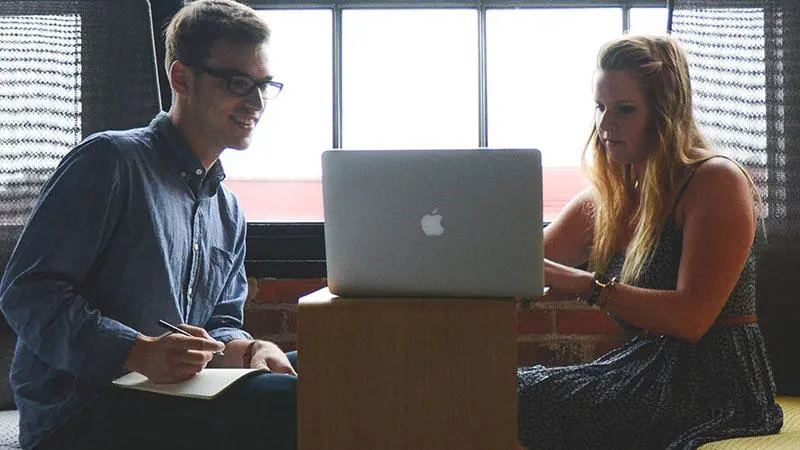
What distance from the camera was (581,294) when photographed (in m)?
1.69

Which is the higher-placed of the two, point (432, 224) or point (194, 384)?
point (432, 224)

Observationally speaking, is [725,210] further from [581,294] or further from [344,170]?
[344,170]

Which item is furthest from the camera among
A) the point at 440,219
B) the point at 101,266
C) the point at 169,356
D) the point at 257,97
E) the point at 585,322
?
the point at 585,322

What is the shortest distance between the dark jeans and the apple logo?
0.37m

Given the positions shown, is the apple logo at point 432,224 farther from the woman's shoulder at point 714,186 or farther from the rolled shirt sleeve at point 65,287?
the woman's shoulder at point 714,186

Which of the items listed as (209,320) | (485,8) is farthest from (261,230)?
(485,8)

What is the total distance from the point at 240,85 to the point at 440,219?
2.16ft

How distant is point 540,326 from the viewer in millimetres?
2371

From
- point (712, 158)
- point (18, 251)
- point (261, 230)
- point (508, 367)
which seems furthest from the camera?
point (261, 230)

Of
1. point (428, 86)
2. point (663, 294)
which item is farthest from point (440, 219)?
point (428, 86)

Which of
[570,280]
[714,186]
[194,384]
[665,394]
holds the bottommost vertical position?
[665,394]

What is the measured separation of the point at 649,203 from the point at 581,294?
0.86 ft

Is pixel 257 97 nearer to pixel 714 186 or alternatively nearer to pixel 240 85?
pixel 240 85

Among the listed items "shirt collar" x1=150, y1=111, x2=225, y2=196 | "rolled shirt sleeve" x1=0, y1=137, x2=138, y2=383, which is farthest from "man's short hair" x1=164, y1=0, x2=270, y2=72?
"rolled shirt sleeve" x1=0, y1=137, x2=138, y2=383
